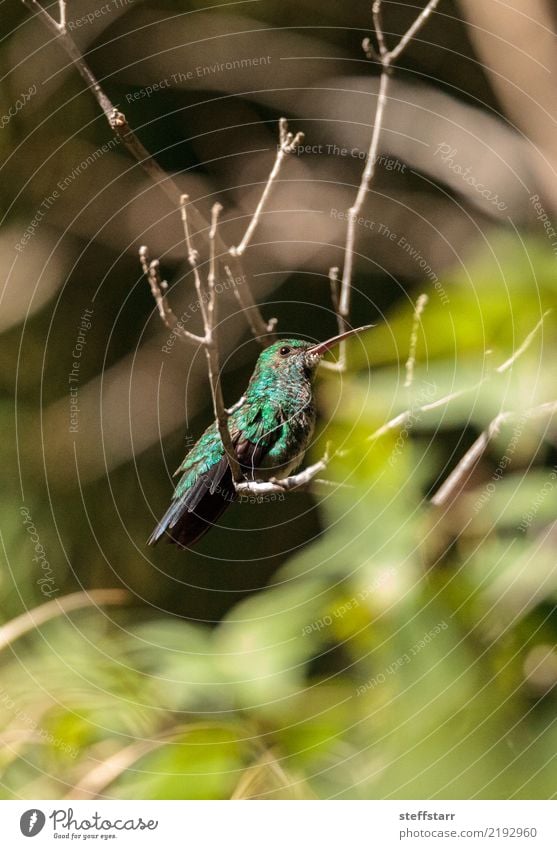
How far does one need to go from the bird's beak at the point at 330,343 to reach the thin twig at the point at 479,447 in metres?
0.20

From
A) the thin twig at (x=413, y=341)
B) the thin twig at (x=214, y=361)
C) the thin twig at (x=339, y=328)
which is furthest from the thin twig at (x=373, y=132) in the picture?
the thin twig at (x=214, y=361)

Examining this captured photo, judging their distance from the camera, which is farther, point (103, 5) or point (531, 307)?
point (103, 5)

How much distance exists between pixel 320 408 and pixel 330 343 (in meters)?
0.09

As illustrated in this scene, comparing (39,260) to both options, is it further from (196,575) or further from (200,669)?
(200,669)

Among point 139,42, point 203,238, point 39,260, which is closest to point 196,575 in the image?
point 203,238

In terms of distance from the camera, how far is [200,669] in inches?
39.7

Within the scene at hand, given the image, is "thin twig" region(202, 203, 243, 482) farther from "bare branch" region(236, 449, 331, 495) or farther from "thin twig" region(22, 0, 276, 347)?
"thin twig" region(22, 0, 276, 347)

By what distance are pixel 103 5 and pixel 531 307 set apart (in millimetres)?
883

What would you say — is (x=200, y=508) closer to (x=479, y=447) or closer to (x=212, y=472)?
A: (x=212, y=472)

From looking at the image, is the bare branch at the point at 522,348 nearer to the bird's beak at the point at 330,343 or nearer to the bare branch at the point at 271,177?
the bird's beak at the point at 330,343

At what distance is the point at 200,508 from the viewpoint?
1005 millimetres

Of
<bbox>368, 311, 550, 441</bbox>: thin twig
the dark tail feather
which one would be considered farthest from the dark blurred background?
the dark tail feather

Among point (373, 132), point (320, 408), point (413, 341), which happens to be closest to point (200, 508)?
point (320, 408)

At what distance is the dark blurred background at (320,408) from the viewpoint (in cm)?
89
